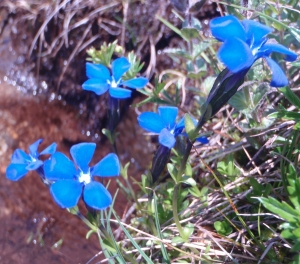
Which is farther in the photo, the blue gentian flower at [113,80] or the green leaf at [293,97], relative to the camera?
the blue gentian flower at [113,80]

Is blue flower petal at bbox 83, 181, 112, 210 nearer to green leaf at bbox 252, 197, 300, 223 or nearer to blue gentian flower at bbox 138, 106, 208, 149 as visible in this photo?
blue gentian flower at bbox 138, 106, 208, 149

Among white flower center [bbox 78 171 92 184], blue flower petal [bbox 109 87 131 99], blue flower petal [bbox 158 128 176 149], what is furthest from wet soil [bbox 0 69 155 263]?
blue flower petal [bbox 158 128 176 149]

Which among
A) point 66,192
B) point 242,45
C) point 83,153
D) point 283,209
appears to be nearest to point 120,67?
point 83,153

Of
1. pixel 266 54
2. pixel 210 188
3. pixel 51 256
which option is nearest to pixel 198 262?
pixel 210 188

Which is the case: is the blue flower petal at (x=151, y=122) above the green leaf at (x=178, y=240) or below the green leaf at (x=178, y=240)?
above

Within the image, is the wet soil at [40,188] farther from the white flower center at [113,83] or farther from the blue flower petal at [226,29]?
the blue flower petal at [226,29]

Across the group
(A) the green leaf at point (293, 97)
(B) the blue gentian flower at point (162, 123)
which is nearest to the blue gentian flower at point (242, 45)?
(A) the green leaf at point (293, 97)

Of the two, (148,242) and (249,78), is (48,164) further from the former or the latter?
(249,78)
